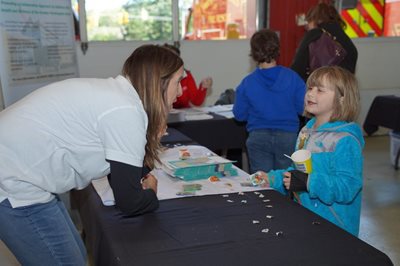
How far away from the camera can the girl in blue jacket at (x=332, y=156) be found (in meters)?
1.60

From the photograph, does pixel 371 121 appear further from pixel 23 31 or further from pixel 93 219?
pixel 93 219

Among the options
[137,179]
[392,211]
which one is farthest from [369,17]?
[137,179]

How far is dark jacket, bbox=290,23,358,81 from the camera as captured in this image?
3504 millimetres

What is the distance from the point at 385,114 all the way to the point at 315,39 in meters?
1.50

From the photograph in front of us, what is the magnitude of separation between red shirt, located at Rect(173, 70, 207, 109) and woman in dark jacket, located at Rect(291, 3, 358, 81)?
1.02 m

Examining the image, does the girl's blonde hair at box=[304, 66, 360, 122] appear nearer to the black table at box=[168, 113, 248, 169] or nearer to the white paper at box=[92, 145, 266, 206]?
the white paper at box=[92, 145, 266, 206]

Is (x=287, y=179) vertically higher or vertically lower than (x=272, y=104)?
lower

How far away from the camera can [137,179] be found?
1.26 m

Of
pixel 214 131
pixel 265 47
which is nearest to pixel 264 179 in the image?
pixel 265 47

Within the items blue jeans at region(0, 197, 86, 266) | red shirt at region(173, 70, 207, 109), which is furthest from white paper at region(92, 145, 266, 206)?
red shirt at region(173, 70, 207, 109)

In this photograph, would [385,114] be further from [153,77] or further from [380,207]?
[153,77]

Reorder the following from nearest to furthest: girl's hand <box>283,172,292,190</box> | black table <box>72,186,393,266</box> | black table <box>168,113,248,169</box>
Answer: black table <box>72,186,393,266</box> → girl's hand <box>283,172,292,190</box> → black table <box>168,113,248,169</box>

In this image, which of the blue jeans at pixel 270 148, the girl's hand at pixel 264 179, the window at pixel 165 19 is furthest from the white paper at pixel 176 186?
the window at pixel 165 19

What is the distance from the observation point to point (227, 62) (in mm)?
5535
